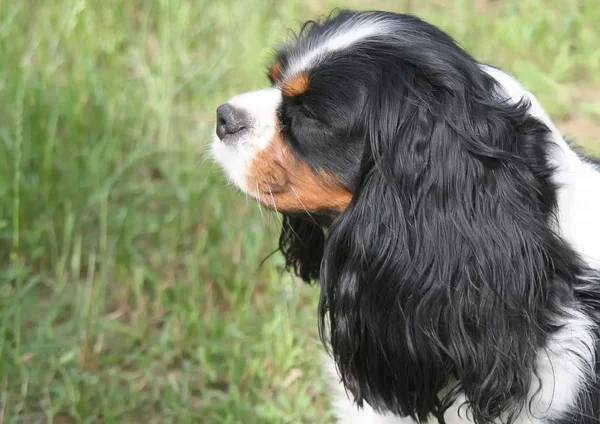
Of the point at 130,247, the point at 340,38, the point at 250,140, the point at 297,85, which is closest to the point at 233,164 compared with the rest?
the point at 250,140

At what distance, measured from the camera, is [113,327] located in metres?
3.01

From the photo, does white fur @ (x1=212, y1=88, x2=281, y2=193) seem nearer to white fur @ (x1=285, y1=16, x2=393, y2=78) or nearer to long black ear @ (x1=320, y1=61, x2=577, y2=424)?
white fur @ (x1=285, y1=16, x2=393, y2=78)

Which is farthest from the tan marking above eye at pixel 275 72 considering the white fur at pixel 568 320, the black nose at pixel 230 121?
the white fur at pixel 568 320

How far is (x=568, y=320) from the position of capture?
2.04m

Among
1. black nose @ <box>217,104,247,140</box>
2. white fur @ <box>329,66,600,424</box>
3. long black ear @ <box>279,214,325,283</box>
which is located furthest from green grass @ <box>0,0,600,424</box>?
white fur @ <box>329,66,600,424</box>

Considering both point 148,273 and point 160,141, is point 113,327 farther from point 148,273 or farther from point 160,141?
point 160,141

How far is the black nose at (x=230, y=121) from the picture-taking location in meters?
2.24

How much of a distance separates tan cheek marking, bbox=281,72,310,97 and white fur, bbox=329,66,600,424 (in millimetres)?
478

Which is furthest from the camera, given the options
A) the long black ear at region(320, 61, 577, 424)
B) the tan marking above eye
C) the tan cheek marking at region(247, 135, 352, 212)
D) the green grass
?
the green grass

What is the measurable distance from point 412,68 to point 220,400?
1.34 m

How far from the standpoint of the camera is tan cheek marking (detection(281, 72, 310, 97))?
218 cm

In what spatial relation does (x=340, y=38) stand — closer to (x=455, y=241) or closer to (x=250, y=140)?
(x=250, y=140)

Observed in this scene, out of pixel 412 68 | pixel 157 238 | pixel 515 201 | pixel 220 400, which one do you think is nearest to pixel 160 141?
pixel 157 238

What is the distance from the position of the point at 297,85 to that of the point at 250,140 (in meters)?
0.18
